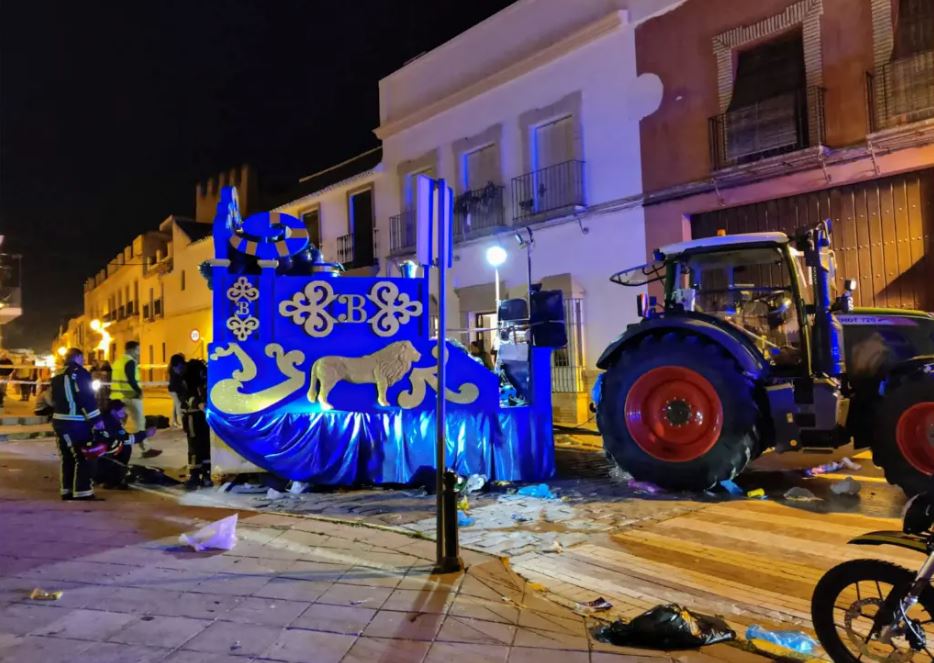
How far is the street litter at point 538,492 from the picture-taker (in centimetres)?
715

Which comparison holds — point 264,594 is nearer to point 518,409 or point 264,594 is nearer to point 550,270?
point 518,409

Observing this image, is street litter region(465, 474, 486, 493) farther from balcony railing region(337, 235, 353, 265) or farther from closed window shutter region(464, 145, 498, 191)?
balcony railing region(337, 235, 353, 265)

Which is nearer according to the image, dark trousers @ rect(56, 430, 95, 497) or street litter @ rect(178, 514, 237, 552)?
street litter @ rect(178, 514, 237, 552)

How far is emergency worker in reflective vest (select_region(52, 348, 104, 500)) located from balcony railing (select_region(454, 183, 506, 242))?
10.7 m

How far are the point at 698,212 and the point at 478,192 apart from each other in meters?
5.82

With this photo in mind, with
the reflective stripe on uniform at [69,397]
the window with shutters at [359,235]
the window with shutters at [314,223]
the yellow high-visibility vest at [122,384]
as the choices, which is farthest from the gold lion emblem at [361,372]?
the window with shutters at [314,223]

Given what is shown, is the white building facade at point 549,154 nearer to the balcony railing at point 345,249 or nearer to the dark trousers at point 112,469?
the balcony railing at point 345,249

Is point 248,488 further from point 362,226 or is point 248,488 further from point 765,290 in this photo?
point 362,226

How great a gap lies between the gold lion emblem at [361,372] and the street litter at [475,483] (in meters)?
1.28

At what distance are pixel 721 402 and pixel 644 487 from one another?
1.24m

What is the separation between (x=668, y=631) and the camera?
11.6ft

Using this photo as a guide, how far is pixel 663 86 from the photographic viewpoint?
13.5 meters

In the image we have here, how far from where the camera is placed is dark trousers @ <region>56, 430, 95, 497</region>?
744cm

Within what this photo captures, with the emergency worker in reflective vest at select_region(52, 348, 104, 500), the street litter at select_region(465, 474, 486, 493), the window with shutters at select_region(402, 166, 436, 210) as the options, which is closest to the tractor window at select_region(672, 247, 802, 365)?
the street litter at select_region(465, 474, 486, 493)
